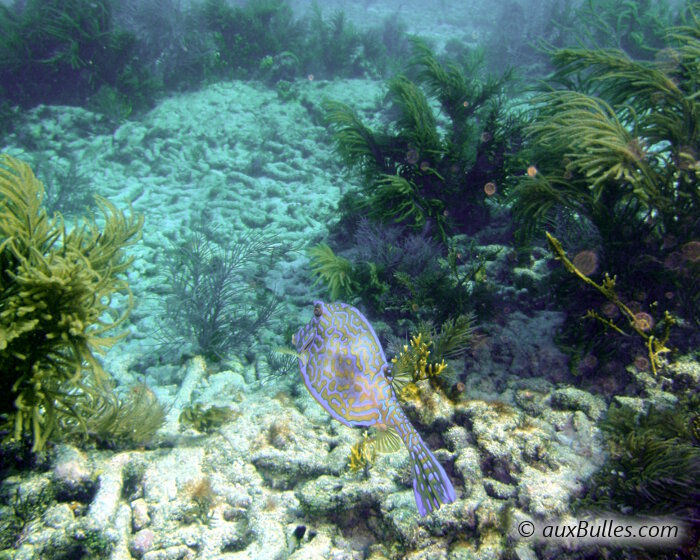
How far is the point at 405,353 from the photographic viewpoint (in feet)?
11.8

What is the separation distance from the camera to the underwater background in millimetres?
2529

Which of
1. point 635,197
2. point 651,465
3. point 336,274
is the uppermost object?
point 635,197

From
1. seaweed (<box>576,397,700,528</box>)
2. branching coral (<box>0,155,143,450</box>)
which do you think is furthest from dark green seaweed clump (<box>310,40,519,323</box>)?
branching coral (<box>0,155,143,450</box>)

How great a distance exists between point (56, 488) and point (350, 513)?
6.68 ft

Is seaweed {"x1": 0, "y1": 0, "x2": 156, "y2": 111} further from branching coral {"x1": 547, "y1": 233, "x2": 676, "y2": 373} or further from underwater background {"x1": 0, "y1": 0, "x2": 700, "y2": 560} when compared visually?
branching coral {"x1": 547, "y1": 233, "x2": 676, "y2": 373}

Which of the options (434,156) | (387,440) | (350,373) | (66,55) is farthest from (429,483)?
(66,55)

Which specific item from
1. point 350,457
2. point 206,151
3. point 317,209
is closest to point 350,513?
point 350,457

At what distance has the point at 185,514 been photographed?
2.93 metres

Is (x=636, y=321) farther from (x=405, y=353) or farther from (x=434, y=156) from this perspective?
(x=434, y=156)

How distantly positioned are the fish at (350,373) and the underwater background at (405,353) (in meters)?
0.02

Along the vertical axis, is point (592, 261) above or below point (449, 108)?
below

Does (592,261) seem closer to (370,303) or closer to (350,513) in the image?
(370,303)

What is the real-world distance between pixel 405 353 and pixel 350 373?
3.62ft

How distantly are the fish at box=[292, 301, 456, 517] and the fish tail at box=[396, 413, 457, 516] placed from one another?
103 mm
